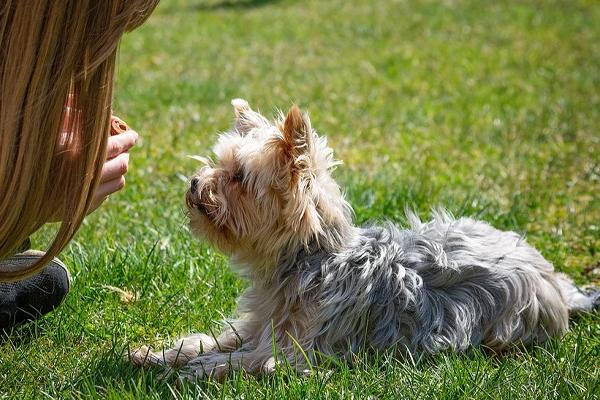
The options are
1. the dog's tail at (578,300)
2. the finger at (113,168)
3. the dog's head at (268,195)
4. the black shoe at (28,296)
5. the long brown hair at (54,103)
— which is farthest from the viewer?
the dog's tail at (578,300)

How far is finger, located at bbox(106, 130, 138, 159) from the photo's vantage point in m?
3.12

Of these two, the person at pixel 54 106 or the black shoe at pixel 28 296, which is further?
the black shoe at pixel 28 296

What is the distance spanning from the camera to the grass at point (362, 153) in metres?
3.17

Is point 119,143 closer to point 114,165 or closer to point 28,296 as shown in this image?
point 114,165

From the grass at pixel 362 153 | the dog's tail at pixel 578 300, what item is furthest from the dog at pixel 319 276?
the dog's tail at pixel 578 300

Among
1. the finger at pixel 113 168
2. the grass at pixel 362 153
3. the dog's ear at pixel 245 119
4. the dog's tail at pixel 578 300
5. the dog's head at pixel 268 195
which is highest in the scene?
the dog's ear at pixel 245 119

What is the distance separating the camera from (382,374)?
10.4 feet

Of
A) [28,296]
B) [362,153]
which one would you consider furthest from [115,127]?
[362,153]

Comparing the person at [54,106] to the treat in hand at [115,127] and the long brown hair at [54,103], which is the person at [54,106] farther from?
the treat in hand at [115,127]

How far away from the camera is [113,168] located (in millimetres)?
3125

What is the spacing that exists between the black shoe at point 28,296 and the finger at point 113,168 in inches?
31.0

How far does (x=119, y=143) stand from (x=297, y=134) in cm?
72

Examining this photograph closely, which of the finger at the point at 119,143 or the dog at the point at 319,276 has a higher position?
the finger at the point at 119,143

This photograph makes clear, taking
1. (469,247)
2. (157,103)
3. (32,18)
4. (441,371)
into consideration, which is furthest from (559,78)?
(32,18)
